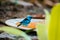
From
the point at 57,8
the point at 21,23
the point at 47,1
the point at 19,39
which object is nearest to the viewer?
the point at 57,8

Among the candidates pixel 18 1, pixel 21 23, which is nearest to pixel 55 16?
pixel 21 23

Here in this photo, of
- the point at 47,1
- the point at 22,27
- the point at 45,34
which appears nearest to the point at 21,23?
the point at 22,27

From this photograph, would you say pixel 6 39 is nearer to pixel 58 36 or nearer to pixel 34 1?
pixel 58 36

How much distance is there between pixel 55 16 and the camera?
211mm

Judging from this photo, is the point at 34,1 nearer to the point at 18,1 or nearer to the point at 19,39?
the point at 18,1

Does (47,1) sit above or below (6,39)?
above

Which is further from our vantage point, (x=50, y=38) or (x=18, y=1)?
(x=18, y=1)

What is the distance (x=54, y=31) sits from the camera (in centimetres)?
23

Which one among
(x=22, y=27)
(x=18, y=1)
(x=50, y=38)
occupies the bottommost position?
(x=50, y=38)

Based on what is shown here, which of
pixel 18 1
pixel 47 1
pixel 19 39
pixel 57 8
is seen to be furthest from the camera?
pixel 47 1

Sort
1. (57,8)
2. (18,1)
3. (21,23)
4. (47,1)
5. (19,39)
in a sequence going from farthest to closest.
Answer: (47,1) < (18,1) < (21,23) < (19,39) < (57,8)

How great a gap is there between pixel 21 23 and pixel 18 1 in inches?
20.4

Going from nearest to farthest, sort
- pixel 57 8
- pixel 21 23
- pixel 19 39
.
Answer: pixel 57 8, pixel 19 39, pixel 21 23

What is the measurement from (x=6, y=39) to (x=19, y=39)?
68 mm
